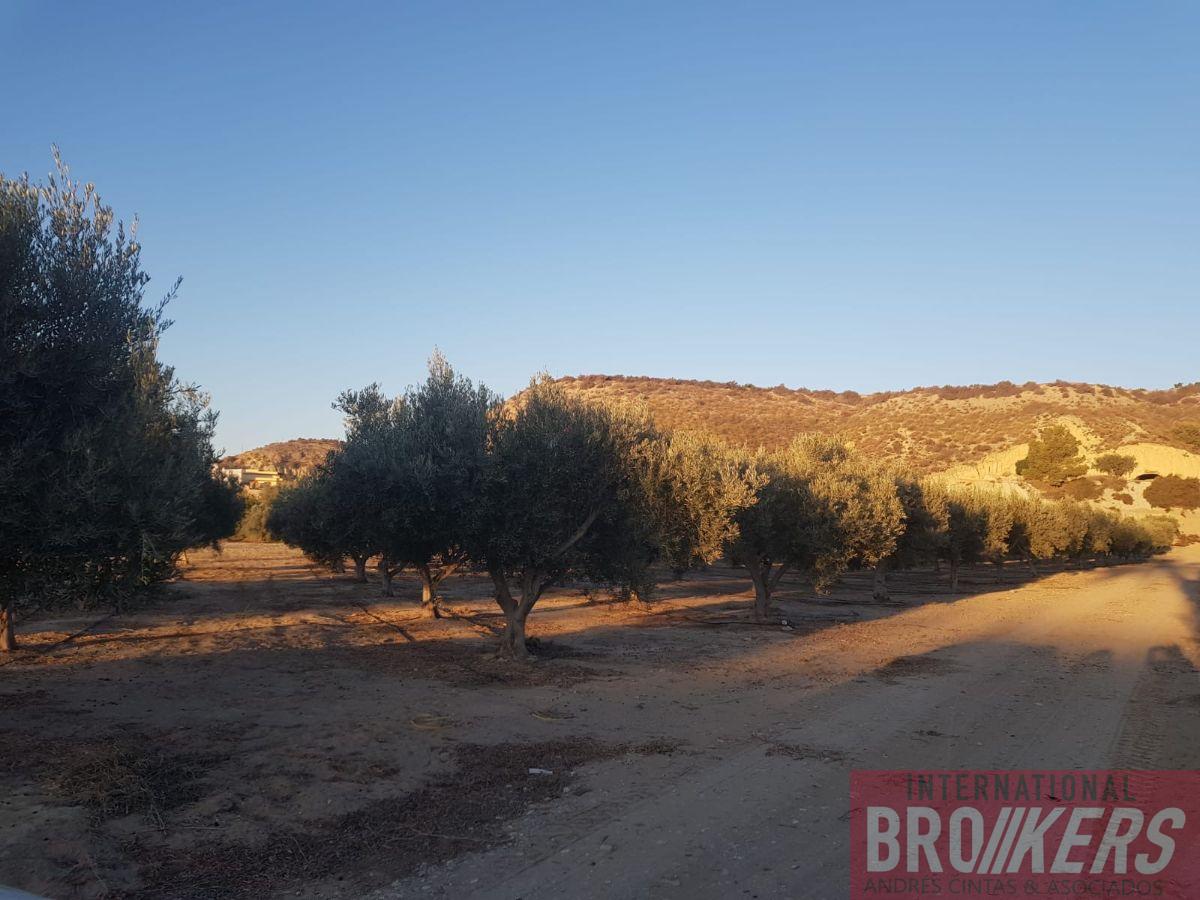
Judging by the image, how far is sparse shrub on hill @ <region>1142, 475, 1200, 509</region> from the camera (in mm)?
92500

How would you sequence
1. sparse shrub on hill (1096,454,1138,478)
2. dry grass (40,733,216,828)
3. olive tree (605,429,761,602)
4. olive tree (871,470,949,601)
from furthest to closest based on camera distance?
sparse shrub on hill (1096,454,1138,478), olive tree (871,470,949,601), olive tree (605,429,761,602), dry grass (40,733,216,828)

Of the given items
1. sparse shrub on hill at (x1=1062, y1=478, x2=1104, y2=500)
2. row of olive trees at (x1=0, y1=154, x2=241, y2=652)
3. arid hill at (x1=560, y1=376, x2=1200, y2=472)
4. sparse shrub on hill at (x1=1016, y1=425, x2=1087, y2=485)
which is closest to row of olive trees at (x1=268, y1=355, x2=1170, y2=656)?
row of olive trees at (x1=0, y1=154, x2=241, y2=652)

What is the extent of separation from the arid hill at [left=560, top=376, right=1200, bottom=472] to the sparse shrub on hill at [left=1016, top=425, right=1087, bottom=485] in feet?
25.3

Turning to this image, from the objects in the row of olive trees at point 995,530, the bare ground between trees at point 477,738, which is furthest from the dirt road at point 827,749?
the row of olive trees at point 995,530

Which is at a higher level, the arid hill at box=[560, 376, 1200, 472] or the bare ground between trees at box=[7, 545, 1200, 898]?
the arid hill at box=[560, 376, 1200, 472]

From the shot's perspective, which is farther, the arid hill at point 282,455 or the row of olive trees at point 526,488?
the arid hill at point 282,455

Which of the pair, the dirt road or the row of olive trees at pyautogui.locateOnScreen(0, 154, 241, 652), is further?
the row of olive trees at pyautogui.locateOnScreen(0, 154, 241, 652)

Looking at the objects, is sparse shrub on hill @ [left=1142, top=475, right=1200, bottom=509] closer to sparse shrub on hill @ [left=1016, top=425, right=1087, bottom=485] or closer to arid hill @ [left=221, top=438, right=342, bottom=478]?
sparse shrub on hill @ [left=1016, top=425, right=1087, bottom=485]

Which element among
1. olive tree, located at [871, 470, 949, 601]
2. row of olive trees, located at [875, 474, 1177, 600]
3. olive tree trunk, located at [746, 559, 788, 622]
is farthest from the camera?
row of olive trees, located at [875, 474, 1177, 600]

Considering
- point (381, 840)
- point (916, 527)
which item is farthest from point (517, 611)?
point (916, 527)

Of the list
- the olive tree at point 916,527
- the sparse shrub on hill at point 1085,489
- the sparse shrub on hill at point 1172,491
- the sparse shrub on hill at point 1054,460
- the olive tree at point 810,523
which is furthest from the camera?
the sparse shrub on hill at point 1172,491

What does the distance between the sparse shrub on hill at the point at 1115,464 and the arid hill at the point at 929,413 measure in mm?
3775

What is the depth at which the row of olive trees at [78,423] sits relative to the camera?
810 centimetres

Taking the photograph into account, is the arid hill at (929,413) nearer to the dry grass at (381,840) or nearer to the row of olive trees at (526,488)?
the row of olive trees at (526,488)
